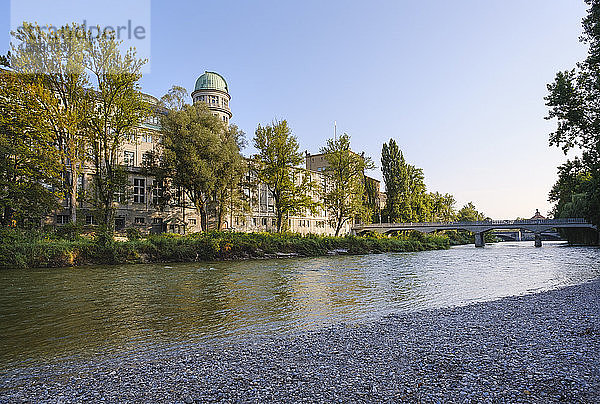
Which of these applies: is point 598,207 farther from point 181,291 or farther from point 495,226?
point 495,226

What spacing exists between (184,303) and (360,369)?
31.5 ft

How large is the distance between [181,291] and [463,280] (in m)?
15.1

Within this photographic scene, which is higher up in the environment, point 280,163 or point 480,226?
point 280,163

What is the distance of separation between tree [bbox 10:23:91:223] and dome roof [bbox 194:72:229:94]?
178 ft

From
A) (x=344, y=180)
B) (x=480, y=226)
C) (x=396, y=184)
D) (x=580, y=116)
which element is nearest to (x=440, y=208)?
(x=480, y=226)

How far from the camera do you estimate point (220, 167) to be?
147 feet

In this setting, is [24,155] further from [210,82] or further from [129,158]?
[210,82]

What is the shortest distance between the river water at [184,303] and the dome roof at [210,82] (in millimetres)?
69883

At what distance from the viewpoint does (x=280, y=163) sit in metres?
54.4

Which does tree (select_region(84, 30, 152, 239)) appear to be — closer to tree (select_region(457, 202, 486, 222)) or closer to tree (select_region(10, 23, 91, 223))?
tree (select_region(10, 23, 91, 223))

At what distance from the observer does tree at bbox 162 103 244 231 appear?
4297cm

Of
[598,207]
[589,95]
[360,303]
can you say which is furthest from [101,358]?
[598,207]

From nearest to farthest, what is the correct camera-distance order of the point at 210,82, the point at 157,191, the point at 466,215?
the point at 157,191, the point at 210,82, the point at 466,215

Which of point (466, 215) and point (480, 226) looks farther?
point (466, 215)
